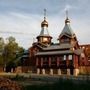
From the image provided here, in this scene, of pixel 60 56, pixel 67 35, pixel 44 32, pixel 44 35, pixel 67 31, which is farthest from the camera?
pixel 44 32

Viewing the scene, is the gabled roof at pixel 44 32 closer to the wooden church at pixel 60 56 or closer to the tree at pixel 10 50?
the wooden church at pixel 60 56

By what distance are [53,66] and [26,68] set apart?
33.4ft

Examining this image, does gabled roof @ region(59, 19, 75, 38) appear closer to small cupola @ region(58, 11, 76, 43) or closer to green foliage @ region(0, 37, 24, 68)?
small cupola @ region(58, 11, 76, 43)

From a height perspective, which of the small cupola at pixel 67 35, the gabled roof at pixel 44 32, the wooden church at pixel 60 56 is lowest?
the wooden church at pixel 60 56

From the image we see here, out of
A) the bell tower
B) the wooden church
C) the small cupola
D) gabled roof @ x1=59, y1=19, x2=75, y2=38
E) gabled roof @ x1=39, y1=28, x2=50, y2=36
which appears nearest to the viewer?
the wooden church

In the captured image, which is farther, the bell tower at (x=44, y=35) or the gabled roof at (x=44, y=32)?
the gabled roof at (x=44, y=32)

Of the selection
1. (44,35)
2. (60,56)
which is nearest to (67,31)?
(44,35)

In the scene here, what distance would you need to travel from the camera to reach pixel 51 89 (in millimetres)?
14492

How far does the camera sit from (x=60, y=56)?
59.7 m

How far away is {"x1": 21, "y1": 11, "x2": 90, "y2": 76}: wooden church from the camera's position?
5862cm

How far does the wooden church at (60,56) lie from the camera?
2308 inches

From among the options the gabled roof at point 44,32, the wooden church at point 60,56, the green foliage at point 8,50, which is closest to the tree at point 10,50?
the green foliage at point 8,50

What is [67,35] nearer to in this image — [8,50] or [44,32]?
[44,32]

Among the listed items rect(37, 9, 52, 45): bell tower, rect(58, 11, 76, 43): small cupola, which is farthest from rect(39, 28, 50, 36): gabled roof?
rect(58, 11, 76, 43): small cupola
